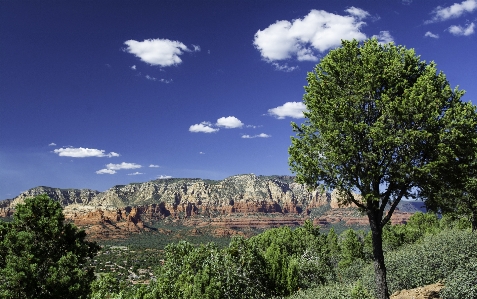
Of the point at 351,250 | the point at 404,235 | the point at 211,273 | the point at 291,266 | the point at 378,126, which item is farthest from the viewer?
the point at 404,235

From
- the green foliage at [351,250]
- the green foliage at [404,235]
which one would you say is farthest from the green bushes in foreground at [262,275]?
the green foliage at [404,235]

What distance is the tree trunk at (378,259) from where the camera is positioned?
16594 mm

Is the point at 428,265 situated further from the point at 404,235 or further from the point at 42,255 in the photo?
the point at 404,235

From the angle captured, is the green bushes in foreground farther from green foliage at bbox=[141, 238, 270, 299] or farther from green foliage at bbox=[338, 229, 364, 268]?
green foliage at bbox=[338, 229, 364, 268]

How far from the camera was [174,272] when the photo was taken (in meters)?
24.7

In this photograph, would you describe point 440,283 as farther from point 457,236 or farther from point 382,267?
point 457,236

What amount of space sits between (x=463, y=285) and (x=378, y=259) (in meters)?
4.42

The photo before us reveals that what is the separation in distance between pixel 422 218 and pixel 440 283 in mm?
73261

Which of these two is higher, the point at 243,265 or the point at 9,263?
the point at 9,263

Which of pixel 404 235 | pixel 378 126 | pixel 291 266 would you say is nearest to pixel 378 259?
pixel 378 126

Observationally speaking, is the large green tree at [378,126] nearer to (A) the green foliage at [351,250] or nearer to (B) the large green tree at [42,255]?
(B) the large green tree at [42,255]

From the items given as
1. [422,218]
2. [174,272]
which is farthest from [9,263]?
[422,218]

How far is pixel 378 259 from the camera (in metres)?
16.8

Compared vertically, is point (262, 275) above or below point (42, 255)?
below
